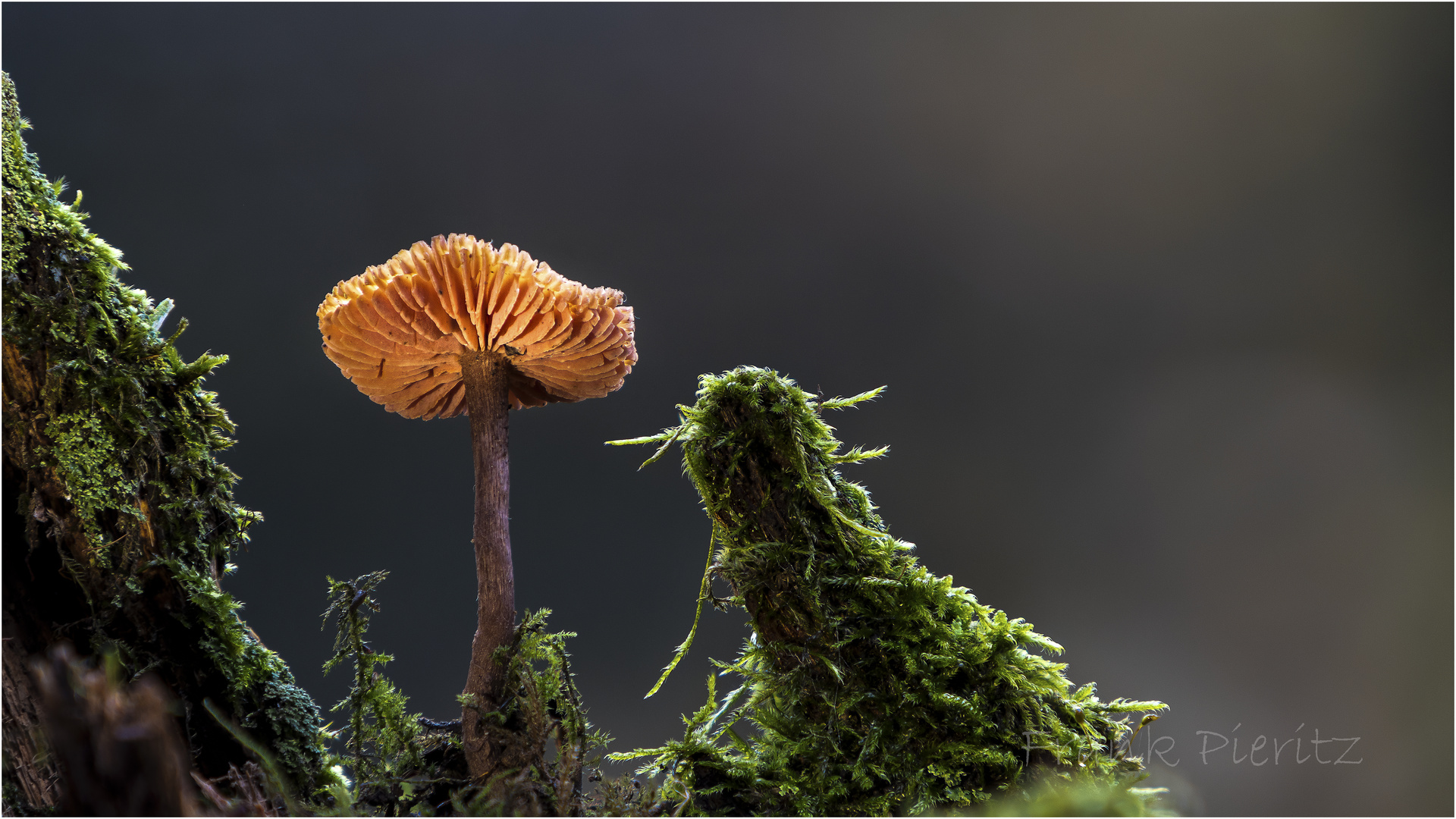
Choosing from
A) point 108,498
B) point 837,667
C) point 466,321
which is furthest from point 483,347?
point 837,667

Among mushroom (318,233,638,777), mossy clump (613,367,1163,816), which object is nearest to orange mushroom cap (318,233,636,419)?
mushroom (318,233,638,777)

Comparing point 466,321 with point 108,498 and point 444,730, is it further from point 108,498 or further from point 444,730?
point 444,730

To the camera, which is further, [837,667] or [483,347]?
[483,347]

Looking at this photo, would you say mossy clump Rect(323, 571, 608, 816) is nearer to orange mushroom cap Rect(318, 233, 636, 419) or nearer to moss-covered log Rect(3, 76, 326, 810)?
moss-covered log Rect(3, 76, 326, 810)

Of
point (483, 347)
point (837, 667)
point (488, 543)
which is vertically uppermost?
point (483, 347)

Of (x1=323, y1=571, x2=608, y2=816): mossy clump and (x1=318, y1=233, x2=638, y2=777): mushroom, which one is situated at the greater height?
(x1=318, y1=233, x2=638, y2=777): mushroom

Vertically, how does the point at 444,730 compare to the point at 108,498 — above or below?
below
